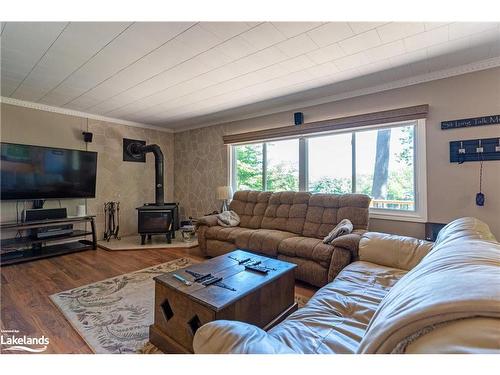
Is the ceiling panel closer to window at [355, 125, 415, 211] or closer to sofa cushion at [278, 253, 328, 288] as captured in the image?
window at [355, 125, 415, 211]

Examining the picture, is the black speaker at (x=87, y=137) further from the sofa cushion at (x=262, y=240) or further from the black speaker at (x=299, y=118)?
the black speaker at (x=299, y=118)

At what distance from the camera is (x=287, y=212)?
3402mm

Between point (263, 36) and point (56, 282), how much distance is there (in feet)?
10.9

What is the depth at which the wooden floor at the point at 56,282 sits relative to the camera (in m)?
1.75

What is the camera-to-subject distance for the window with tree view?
296 centimetres

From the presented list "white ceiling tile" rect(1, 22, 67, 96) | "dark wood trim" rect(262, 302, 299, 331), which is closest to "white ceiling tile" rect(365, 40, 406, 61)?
"dark wood trim" rect(262, 302, 299, 331)

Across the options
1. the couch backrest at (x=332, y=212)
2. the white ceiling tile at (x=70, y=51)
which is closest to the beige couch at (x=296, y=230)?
the couch backrest at (x=332, y=212)

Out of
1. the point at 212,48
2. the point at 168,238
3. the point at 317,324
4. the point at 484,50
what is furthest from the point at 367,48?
the point at 168,238

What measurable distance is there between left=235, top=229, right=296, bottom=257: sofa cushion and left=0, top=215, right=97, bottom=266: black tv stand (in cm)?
261

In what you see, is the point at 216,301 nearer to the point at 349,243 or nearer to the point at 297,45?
the point at 349,243

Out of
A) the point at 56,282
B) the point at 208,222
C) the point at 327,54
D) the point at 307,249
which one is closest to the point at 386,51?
the point at 327,54

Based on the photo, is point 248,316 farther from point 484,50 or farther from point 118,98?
point 118,98

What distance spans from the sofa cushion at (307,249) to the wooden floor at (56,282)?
35 centimetres

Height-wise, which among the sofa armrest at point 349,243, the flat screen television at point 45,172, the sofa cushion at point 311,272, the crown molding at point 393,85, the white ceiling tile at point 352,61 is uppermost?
the white ceiling tile at point 352,61
